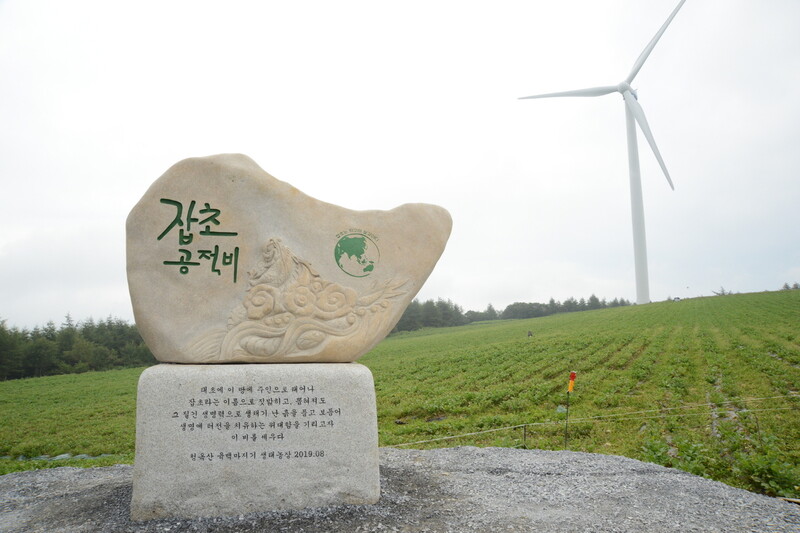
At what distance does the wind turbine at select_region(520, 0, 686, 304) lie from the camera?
1586 inches

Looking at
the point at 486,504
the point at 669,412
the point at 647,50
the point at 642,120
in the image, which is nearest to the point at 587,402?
the point at 669,412

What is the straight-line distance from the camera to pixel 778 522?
5.50m

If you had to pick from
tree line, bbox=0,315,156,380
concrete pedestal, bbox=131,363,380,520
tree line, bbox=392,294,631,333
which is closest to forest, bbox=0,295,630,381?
tree line, bbox=0,315,156,380

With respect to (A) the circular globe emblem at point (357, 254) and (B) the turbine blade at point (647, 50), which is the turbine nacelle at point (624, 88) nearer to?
(B) the turbine blade at point (647, 50)

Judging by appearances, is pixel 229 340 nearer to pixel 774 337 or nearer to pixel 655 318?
pixel 774 337

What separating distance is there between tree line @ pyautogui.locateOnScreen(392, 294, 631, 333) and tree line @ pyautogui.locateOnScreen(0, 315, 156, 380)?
81.2 ft

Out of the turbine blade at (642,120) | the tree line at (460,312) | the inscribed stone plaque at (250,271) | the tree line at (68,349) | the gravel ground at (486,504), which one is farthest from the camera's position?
the tree line at (460,312)

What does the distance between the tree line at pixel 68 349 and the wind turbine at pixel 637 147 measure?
38856mm

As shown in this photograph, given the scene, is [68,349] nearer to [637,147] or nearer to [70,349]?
[70,349]

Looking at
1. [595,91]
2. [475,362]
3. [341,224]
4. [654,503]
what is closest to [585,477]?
[654,503]

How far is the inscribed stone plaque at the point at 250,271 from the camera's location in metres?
6.11

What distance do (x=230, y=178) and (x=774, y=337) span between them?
92.7 ft

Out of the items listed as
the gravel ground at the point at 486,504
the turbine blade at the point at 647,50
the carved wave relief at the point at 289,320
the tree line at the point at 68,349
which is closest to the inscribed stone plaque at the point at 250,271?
the carved wave relief at the point at 289,320

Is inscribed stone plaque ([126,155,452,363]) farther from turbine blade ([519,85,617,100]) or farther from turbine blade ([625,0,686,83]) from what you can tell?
turbine blade ([625,0,686,83])
